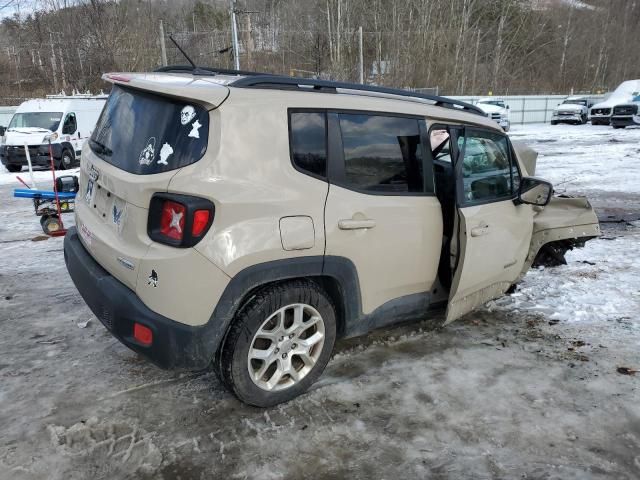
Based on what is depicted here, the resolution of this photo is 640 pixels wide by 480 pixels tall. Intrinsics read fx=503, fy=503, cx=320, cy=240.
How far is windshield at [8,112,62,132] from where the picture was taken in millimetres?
15812

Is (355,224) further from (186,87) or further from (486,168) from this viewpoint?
(486,168)

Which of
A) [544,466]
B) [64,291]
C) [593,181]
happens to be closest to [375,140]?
[544,466]

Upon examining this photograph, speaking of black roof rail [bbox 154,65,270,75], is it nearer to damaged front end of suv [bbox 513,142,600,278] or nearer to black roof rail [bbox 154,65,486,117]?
black roof rail [bbox 154,65,486,117]

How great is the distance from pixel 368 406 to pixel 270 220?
135cm

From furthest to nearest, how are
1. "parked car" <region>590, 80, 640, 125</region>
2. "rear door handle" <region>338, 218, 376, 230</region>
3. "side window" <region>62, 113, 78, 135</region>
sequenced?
"parked car" <region>590, 80, 640, 125</region>
"side window" <region>62, 113, 78, 135</region>
"rear door handle" <region>338, 218, 376, 230</region>

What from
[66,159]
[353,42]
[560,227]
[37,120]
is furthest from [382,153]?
[353,42]

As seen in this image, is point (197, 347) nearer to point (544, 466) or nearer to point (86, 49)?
point (544, 466)

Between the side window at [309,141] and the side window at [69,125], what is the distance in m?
15.5

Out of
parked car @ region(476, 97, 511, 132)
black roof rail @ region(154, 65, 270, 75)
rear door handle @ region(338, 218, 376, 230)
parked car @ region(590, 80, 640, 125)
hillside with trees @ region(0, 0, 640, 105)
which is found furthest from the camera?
hillside with trees @ region(0, 0, 640, 105)

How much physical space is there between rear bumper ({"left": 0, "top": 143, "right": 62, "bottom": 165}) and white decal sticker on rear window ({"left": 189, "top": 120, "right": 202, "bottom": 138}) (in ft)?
47.1

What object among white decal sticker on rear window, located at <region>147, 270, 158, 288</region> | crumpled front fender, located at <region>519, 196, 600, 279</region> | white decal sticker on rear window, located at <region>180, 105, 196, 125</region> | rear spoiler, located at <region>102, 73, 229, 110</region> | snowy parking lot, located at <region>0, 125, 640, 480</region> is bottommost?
snowy parking lot, located at <region>0, 125, 640, 480</region>

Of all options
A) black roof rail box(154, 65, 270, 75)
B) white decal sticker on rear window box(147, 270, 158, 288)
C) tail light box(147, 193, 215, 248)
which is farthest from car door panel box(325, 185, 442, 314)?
black roof rail box(154, 65, 270, 75)

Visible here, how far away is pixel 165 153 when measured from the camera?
→ 8.71 ft

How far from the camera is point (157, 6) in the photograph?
47.5m
